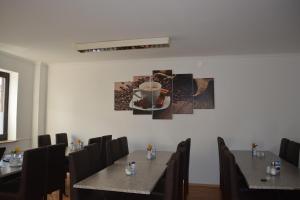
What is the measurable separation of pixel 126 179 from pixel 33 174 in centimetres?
120

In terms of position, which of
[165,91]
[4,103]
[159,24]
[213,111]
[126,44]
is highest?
[159,24]

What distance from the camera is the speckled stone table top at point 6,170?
284cm

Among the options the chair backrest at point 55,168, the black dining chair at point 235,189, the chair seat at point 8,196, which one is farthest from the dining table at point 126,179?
the chair seat at point 8,196

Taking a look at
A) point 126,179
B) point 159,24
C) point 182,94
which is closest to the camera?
point 126,179

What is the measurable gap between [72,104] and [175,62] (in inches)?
A: 96.8

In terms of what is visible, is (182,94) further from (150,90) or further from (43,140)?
(43,140)

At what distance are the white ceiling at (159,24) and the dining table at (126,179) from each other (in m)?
1.82

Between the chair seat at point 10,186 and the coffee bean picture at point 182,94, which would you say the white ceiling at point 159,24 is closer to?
the coffee bean picture at point 182,94

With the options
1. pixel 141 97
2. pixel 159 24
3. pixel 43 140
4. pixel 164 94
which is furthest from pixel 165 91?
pixel 43 140

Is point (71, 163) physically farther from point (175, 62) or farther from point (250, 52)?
point (250, 52)

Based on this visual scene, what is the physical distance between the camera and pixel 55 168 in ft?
11.5

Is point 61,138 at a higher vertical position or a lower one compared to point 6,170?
higher

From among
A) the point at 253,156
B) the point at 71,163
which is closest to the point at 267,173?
the point at 253,156

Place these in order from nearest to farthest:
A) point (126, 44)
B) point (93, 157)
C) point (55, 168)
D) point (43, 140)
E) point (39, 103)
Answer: point (93, 157) → point (55, 168) → point (126, 44) → point (43, 140) → point (39, 103)
